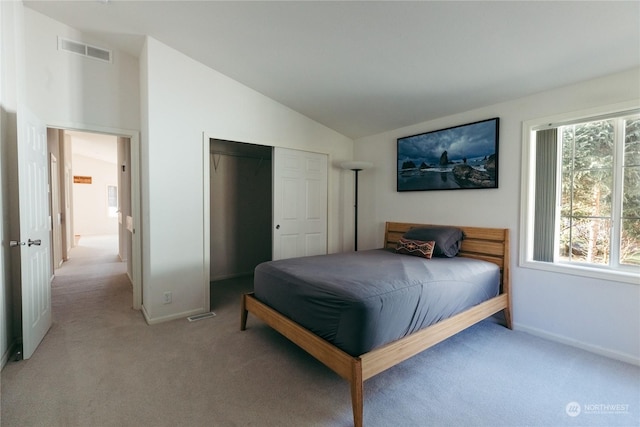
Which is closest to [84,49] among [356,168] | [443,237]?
[356,168]

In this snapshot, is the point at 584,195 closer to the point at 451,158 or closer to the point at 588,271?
the point at 588,271

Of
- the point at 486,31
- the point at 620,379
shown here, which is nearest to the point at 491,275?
the point at 620,379

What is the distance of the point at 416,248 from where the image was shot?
3.12 metres

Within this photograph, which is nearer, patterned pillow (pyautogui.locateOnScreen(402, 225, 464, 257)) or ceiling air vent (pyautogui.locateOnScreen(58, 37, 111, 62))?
ceiling air vent (pyautogui.locateOnScreen(58, 37, 111, 62))

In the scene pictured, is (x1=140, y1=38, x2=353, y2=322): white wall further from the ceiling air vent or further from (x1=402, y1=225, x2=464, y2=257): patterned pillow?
(x1=402, y1=225, x2=464, y2=257): patterned pillow

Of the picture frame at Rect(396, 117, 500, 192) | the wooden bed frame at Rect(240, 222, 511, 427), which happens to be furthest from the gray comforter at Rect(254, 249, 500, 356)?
the picture frame at Rect(396, 117, 500, 192)

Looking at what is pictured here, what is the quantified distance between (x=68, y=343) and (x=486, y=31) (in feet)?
13.5

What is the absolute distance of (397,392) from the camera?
1913 mm

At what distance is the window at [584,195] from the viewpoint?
238 cm

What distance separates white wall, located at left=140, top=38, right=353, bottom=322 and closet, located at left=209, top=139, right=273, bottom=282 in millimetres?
1126

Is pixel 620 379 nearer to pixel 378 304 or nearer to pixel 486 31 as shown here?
pixel 378 304

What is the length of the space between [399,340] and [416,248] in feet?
4.63

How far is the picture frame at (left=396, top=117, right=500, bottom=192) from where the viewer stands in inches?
121

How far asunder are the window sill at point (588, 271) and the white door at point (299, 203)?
2491 millimetres
